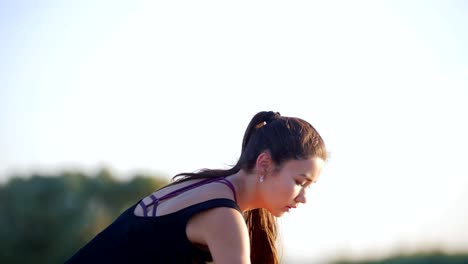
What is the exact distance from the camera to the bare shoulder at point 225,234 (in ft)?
9.91

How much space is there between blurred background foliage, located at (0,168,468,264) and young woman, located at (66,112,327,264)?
8085 mm

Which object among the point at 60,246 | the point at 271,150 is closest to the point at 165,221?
the point at 271,150

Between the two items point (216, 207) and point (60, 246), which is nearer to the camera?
point (216, 207)

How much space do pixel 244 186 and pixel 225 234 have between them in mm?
304

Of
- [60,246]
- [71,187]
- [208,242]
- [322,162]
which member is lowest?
[208,242]

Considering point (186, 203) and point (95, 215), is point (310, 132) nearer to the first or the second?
point (186, 203)

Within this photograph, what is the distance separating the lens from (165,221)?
322 centimetres

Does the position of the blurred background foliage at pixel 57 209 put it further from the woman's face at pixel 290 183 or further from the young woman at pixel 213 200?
the woman's face at pixel 290 183

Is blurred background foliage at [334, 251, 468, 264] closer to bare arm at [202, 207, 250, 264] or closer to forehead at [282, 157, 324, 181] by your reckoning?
forehead at [282, 157, 324, 181]

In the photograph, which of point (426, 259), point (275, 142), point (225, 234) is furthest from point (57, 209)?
point (225, 234)

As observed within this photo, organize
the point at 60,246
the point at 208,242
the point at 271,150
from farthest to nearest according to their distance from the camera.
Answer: the point at 60,246 < the point at 271,150 < the point at 208,242

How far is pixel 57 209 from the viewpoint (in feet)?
37.7

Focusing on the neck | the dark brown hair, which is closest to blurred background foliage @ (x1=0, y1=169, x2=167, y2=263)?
the dark brown hair

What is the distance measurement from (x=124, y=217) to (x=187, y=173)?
0.98 feet
